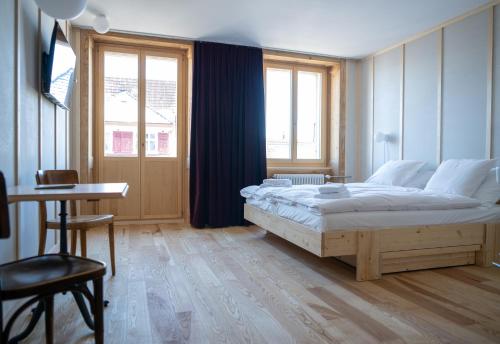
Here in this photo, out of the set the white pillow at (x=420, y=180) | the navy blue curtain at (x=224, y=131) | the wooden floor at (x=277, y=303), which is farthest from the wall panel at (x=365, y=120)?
the wooden floor at (x=277, y=303)

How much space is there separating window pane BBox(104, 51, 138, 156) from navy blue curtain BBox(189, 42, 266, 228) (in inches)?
34.0

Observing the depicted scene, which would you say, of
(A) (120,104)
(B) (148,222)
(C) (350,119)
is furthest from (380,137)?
(A) (120,104)

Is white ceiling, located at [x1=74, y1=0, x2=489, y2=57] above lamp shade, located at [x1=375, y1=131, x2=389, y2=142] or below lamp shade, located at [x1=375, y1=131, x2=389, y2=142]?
above

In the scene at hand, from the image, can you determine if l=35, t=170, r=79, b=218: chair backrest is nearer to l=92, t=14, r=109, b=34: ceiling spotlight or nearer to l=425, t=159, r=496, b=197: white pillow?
l=92, t=14, r=109, b=34: ceiling spotlight

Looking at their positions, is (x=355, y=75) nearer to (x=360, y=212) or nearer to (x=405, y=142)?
(x=405, y=142)

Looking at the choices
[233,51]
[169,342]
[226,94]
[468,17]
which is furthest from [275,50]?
[169,342]

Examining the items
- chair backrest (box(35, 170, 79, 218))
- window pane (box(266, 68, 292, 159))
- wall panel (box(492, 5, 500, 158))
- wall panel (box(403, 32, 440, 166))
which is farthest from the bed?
window pane (box(266, 68, 292, 159))

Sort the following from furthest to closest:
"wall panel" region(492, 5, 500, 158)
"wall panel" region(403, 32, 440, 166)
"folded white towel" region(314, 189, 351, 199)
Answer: "wall panel" region(403, 32, 440, 166)
"wall panel" region(492, 5, 500, 158)
"folded white towel" region(314, 189, 351, 199)

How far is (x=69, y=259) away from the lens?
4.77 ft

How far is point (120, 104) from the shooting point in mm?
4746

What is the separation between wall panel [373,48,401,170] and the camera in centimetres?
473

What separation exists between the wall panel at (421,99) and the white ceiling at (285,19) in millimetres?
238

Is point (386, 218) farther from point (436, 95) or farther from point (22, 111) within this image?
point (22, 111)

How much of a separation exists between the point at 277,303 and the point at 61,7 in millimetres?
2410
